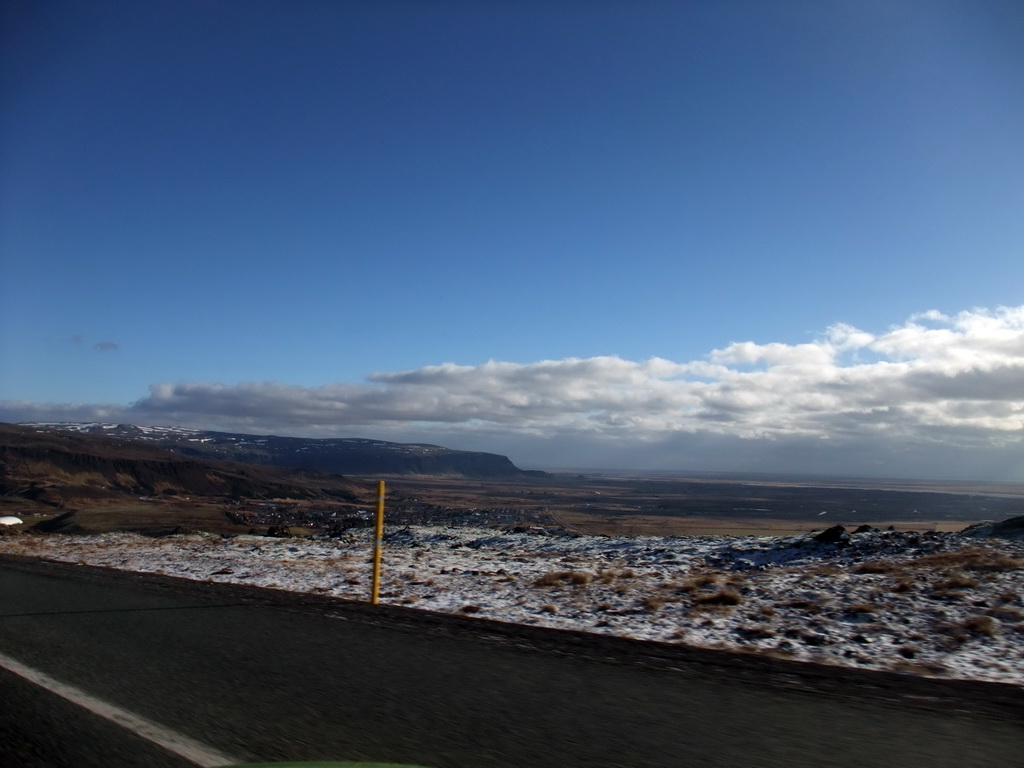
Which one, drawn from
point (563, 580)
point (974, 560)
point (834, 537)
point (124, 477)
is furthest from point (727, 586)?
point (124, 477)

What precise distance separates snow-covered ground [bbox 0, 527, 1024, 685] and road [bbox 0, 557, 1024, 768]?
54.4 inches

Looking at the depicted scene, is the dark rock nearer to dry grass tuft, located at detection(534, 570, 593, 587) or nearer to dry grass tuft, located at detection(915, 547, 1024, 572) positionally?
dry grass tuft, located at detection(915, 547, 1024, 572)

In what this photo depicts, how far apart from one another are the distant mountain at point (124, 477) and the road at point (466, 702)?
358ft

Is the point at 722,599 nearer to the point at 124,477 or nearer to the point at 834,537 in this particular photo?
the point at 834,537

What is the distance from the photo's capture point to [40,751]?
3.72 m

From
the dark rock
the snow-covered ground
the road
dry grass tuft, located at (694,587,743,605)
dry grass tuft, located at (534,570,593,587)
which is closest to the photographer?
the road

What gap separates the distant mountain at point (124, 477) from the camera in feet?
363

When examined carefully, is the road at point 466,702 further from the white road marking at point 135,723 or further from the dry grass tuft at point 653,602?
the dry grass tuft at point 653,602

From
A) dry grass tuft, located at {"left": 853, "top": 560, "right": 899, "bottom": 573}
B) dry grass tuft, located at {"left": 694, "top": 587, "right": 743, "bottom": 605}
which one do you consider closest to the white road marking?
dry grass tuft, located at {"left": 694, "top": 587, "right": 743, "bottom": 605}

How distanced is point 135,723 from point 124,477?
138 metres

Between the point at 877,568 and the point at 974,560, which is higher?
the point at 974,560

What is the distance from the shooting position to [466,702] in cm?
463

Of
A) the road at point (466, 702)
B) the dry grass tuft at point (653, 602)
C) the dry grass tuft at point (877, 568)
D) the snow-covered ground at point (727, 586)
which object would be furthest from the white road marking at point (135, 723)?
the dry grass tuft at point (877, 568)

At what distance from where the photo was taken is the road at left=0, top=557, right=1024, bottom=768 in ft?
12.2
